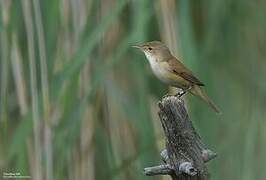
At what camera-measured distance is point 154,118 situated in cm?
306

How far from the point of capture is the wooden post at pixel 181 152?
5.87 ft

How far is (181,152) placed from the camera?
1846 mm

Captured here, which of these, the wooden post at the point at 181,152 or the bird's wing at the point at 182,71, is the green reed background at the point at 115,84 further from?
the wooden post at the point at 181,152

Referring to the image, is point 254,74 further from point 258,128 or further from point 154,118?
point 154,118

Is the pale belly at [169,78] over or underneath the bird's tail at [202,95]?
over

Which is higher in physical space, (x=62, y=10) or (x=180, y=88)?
(x=62, y=10)

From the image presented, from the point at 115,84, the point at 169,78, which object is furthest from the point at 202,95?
the point at 115,84

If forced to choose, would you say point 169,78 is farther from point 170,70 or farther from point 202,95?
point 202,95

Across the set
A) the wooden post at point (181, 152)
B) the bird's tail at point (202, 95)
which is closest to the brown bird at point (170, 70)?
the bird's tail at point (202, 95)

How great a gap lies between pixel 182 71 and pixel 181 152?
981mm

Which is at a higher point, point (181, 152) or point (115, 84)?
point (115, 84)

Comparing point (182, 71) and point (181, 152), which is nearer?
point (181, 152)

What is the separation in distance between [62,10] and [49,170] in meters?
0.62

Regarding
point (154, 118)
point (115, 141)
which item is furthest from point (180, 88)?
point (115, 141)
